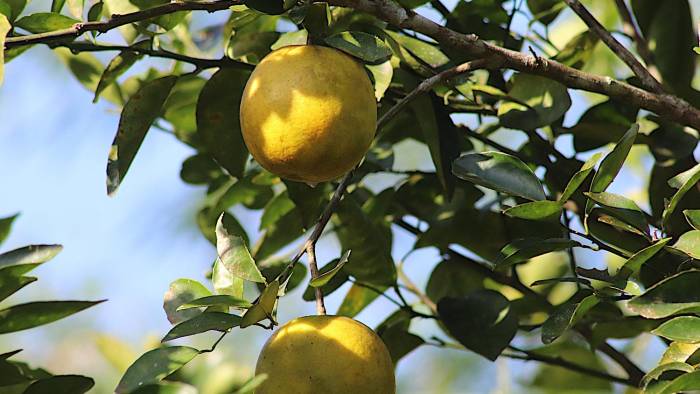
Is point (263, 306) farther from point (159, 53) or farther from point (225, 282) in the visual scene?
point (159, 53)

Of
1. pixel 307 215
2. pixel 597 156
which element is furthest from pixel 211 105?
pixel 597 156

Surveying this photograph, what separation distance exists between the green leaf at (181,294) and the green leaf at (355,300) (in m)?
0.34

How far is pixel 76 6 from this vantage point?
35.9 inches

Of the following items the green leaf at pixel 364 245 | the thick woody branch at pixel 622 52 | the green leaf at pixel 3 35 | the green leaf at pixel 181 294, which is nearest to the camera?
the green leaf at pixel 3 35

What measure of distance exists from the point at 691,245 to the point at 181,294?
1.23 feet

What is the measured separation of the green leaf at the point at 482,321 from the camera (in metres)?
0.92

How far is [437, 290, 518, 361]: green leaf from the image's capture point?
0.92m

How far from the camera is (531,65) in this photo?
0.81 m

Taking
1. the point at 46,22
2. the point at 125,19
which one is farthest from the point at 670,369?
the point at 46,22

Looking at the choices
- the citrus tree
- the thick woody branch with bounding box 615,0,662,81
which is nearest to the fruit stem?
the citrus tree

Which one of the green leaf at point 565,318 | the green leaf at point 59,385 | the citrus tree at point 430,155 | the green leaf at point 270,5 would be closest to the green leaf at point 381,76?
the citrus tree at point 430,155

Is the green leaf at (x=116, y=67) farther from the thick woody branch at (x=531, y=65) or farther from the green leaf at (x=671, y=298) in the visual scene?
the green leaf at (x=671, y=298)

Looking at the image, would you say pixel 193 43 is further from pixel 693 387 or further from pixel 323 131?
pixel 693 387

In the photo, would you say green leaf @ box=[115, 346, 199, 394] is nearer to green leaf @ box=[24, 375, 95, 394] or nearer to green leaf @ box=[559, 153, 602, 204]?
green leaf @ box=[24, 375, 95, 394]
